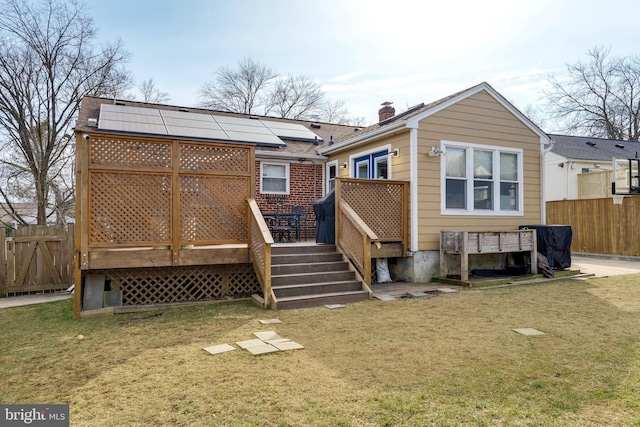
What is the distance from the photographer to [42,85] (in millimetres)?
13750

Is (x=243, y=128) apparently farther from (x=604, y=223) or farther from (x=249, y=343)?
(x=604, y=223)

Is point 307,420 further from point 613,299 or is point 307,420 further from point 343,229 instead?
point 613,299

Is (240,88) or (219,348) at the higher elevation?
(240,88)

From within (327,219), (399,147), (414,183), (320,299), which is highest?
(399,147)

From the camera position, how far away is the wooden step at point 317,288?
644cm

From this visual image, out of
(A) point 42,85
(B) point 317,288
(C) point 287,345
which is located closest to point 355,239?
(B) point 317,288

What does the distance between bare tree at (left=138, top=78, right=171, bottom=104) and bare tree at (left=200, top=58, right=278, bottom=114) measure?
3178 mm

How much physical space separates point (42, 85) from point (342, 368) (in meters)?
15.1

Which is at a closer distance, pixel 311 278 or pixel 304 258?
pixel 311 278

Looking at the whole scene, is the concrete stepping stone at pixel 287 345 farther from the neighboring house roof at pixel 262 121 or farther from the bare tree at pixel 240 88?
the bare tree at pixel 240 88

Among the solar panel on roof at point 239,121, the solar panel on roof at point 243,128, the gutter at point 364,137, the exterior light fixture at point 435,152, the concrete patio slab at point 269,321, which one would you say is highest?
the solar panel on roof at point 239,121

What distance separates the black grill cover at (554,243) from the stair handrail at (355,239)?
4.35 m
